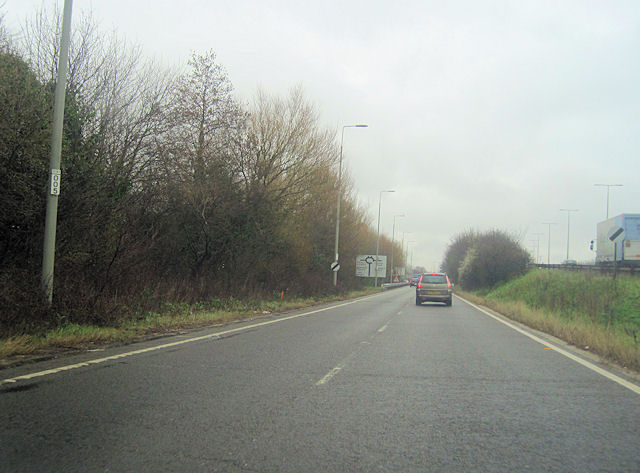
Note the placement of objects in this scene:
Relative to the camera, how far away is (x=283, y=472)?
13.0 feet

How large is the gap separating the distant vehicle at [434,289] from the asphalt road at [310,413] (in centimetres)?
1889

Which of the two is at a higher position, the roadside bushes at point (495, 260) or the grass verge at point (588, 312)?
the roadside bushes at point (495, 260)

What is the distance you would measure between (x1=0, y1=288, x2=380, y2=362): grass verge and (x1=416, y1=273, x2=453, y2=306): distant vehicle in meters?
11.1

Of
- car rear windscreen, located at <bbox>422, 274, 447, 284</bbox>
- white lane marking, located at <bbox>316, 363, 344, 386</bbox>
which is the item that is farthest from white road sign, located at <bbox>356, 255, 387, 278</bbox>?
white lane marking, located at <bbox>316, 363, 344, 386</bbox>

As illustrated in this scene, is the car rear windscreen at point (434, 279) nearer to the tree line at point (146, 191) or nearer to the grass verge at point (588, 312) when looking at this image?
the grass verge at point (588, 312)

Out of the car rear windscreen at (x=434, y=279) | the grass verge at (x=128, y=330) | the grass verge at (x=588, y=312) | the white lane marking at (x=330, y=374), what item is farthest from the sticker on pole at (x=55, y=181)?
the car rear windscreen at (x=434, y=279)

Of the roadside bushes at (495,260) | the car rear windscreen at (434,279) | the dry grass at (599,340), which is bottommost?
the dry grass at (599,340)

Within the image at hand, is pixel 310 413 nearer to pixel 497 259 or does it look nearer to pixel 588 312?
pixel 588 312

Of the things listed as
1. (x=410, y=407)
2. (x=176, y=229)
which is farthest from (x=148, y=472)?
(x=176, y=229)

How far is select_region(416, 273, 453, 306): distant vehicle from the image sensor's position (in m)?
28.6

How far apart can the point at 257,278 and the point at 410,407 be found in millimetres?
21540

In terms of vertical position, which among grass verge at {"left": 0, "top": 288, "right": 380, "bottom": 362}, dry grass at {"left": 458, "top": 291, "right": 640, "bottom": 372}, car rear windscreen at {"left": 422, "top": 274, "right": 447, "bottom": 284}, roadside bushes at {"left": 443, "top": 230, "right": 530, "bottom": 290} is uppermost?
roadside bushes at {"left": 443, "top": 230, "right": 530, "bottom": 290}

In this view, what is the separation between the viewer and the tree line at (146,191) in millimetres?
10594

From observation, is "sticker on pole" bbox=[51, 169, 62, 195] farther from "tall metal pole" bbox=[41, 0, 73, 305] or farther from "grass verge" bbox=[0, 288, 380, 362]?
"grass verge" bbox=[0, 288, 380, 362]
